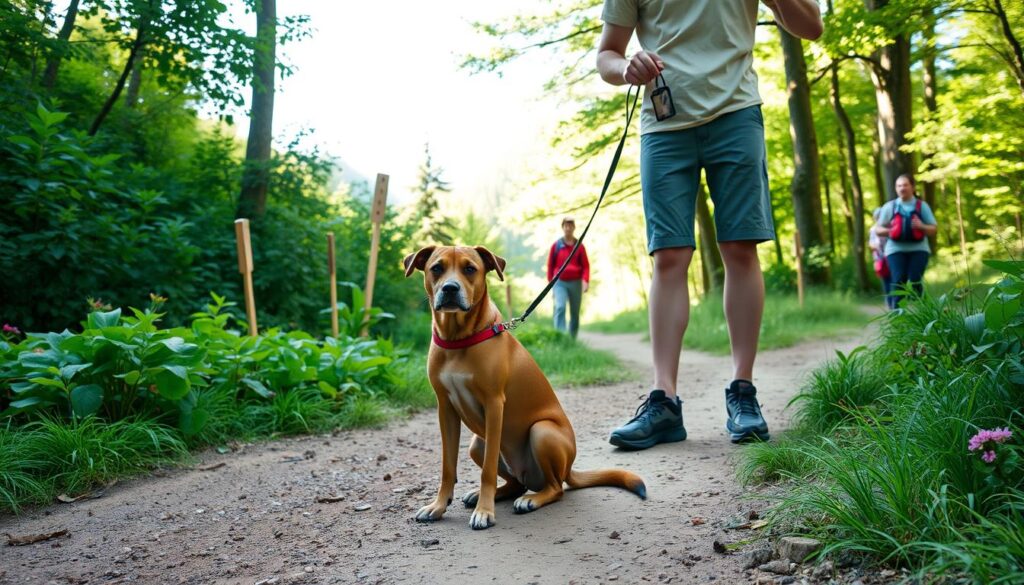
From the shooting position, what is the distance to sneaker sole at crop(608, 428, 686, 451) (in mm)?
3686

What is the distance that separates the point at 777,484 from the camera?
2.70 meters

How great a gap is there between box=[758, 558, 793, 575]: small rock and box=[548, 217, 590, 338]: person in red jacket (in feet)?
29.6

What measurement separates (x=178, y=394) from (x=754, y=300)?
3.39m

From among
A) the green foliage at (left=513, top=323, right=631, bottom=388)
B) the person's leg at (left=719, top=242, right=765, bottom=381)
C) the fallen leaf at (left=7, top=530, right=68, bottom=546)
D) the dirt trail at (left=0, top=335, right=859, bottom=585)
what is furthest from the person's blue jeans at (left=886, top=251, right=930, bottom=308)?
the fallen leaf at (left=7, top=530, right=68, bottom=546)

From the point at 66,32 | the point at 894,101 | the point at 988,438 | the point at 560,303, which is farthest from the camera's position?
the point at 894,101

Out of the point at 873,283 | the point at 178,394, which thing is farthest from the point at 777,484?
the point at 873,283

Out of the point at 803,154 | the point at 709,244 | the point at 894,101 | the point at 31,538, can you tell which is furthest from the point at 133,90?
the point at 894,101

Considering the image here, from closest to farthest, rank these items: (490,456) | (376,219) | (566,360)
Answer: (490,456), (376,219), (566,360)

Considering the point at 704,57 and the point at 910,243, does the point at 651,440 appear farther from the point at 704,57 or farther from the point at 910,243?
the point at 910,243

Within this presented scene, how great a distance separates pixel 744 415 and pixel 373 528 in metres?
1.95

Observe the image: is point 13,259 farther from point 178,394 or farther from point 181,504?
point 181,504

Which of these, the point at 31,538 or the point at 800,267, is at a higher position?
the point at 800,267

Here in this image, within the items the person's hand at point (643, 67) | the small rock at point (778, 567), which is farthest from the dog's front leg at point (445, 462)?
the person's hand at point (643, 67)

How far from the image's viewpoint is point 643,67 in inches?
132
